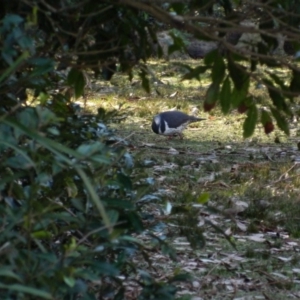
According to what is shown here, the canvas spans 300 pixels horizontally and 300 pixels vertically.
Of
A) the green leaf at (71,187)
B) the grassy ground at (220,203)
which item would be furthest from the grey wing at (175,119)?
the green leaf at (71,187)

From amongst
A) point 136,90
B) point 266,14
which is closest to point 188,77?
point 266,14

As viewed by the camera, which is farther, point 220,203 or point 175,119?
point 175,119

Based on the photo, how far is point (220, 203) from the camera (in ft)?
21.7

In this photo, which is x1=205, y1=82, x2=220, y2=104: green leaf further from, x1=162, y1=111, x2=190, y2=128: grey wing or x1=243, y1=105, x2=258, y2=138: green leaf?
x1=162, y1=111, x2=190, y2=128: grey wing

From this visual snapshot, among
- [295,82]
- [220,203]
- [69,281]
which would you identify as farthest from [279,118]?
[220,203]

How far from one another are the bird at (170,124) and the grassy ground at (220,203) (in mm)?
122

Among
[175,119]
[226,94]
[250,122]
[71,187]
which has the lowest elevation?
[175,119]

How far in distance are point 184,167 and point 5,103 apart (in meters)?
5.44

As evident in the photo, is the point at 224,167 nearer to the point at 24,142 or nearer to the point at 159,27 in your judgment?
the point at 159,27

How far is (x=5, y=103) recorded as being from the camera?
3021 millimetres

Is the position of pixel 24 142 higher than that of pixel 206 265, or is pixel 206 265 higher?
pixel 24 142

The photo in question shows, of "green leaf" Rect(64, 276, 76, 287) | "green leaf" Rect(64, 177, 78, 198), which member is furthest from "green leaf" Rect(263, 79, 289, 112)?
"green leaf" Rect(64, 276, 76, 287)

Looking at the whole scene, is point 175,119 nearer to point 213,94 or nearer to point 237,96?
point 237,96

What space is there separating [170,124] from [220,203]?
3620mm
